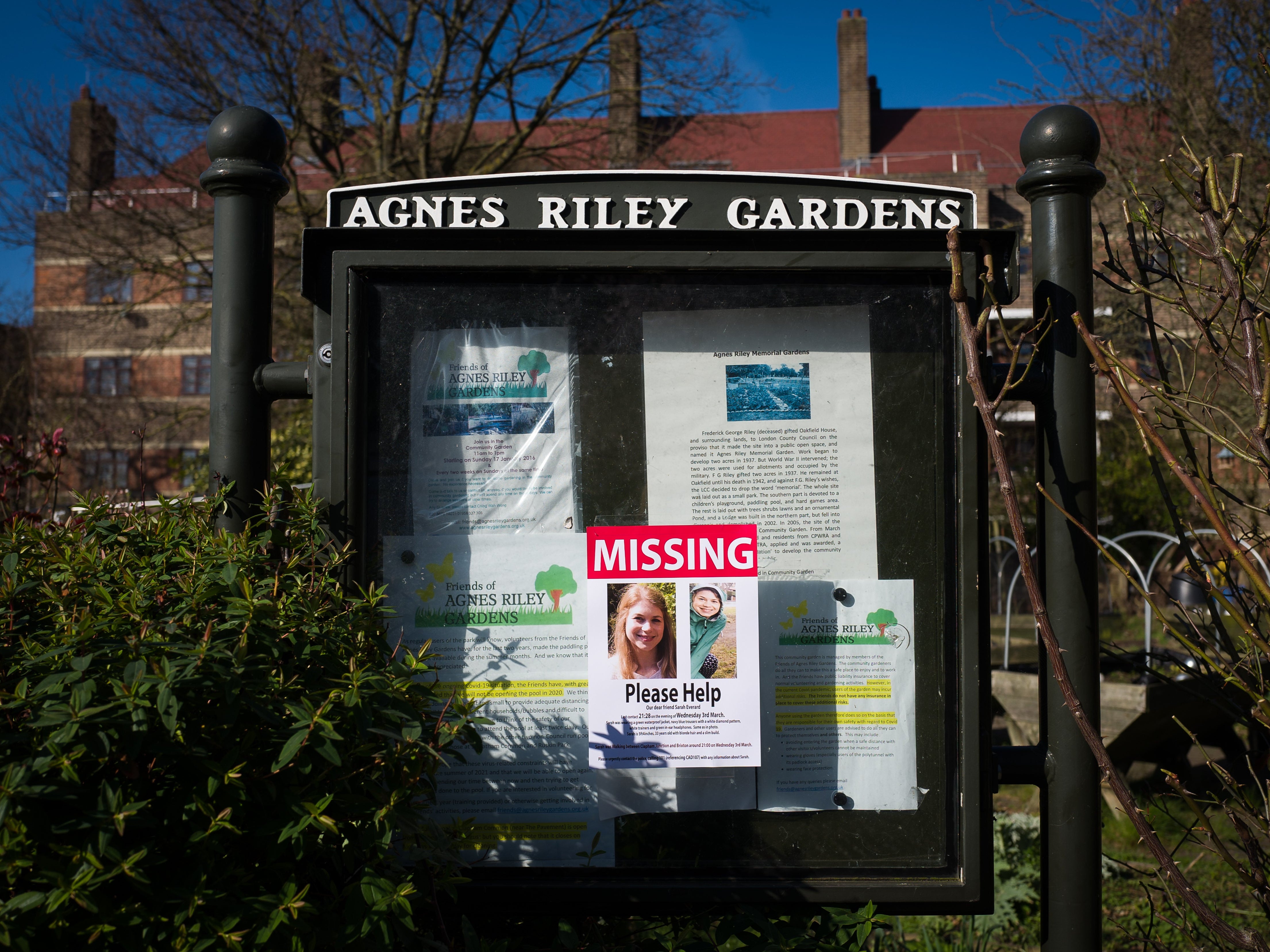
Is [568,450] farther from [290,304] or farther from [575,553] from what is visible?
[290,304]

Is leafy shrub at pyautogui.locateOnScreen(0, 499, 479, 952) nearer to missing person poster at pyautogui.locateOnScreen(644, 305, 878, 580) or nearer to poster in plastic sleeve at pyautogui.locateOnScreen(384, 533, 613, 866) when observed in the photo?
poster in plastic sleeve at pyautogui.locateOnScreen(384, 533, 613, 866)

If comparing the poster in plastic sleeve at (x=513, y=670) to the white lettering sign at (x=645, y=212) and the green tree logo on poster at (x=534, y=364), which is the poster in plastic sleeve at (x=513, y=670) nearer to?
the green tree logo on poster at (x=534, y=364)

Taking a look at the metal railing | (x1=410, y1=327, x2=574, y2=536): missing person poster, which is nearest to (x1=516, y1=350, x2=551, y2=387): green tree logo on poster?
(x1=410, y1=327, x2=574, y2=536): missing person poster

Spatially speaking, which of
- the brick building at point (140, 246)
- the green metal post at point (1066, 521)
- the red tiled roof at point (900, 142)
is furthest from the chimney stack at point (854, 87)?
the green metal post at point (1066, 521)

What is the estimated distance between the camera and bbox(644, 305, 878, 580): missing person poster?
2.21m

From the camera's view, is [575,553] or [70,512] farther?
[70,512]

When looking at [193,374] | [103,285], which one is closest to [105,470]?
[103,285]

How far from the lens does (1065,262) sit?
2.22 m

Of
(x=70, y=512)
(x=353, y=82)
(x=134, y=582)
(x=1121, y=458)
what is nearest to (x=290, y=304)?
(x=353, y=82)

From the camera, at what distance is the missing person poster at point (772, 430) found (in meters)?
2.21

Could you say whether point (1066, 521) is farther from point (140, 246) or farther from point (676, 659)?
point (140, 246)

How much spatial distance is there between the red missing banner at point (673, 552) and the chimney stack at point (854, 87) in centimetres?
3506

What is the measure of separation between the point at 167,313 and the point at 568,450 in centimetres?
2181

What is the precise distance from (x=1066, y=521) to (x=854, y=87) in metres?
36.5
